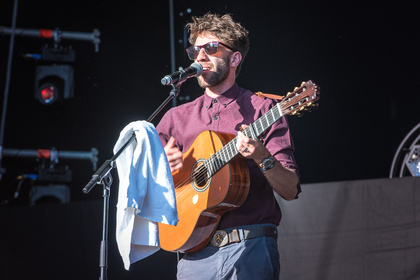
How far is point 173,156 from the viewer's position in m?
2.96

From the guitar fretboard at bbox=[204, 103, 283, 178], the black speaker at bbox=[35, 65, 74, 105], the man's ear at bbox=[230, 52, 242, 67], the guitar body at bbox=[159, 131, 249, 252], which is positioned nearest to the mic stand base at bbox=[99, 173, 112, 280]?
the guitar body at bbox=[159, 131, 249, 252]

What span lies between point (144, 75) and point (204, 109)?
1897 mm

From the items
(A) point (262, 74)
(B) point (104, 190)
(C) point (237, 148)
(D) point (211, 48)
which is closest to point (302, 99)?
(C) point (237, 148)

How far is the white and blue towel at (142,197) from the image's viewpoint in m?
2.54

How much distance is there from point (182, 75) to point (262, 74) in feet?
5.75

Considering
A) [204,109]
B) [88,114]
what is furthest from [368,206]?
[88,114]

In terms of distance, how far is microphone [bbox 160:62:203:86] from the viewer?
2.60 meters

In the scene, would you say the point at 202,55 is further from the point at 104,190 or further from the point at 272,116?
the point at 104,190

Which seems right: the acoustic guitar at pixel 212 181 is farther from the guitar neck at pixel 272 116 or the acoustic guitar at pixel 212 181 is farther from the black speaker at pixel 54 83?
the black speaker at pixel 54 83

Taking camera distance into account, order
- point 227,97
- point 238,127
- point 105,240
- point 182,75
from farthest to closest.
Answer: point 227,97, point 238,127, point 182,75, point 105,240

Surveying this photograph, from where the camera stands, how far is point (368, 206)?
3.40 metres

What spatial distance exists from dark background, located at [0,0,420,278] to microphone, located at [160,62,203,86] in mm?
1534

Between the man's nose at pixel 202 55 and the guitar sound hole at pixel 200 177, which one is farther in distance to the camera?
the man's nose at pixel 202 55

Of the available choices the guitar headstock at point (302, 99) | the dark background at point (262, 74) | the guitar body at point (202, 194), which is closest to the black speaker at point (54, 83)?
the dark background at point (262, 74)
